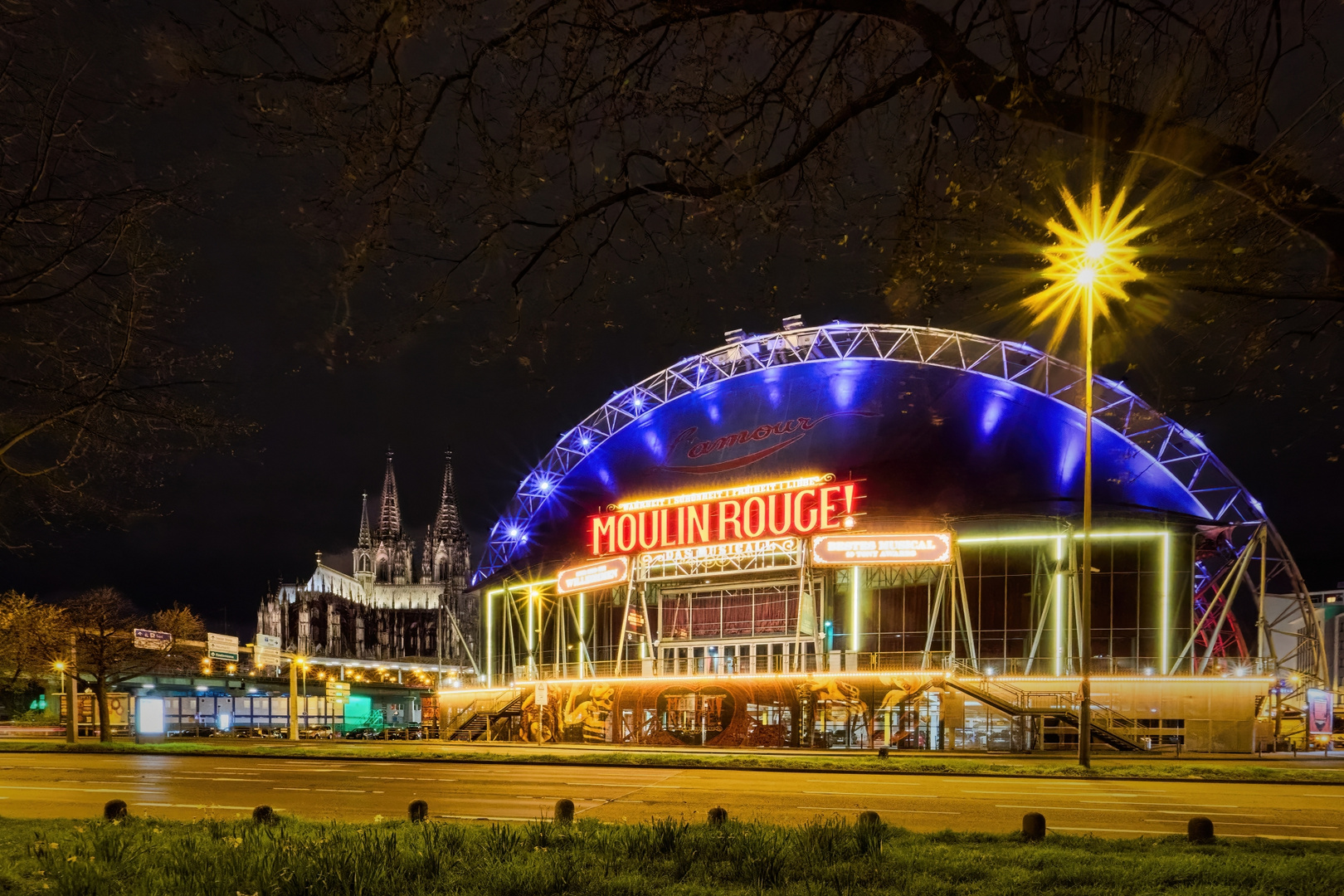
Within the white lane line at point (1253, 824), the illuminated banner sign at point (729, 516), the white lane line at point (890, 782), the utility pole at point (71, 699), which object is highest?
the illuminated banner sign at point (729, 516)

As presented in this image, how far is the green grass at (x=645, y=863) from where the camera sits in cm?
767

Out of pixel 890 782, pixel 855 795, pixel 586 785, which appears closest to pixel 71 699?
pixel 586 785

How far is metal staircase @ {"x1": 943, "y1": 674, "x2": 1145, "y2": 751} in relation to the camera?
3597cm

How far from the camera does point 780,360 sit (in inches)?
2227

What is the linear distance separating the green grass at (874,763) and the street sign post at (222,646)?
1231 cm

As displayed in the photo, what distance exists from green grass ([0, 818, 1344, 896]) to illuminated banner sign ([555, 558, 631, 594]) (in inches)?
1465

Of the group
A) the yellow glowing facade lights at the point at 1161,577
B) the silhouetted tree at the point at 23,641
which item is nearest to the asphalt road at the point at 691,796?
the yellow glowing facade lights at the point at 1161,577

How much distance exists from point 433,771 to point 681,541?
67.7 feet

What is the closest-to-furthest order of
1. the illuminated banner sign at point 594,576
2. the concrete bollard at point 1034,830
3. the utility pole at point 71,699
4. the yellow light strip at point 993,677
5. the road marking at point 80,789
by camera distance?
the concrete bollard at point 1034,830 → the road marking at point 80,789 → the yellow light strip at point 993,677 → the utility pole at point 71,699 → the illuminated banner sign at point 594,576

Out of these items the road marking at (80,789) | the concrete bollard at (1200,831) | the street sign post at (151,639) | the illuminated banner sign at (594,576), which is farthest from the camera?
the illuminated banner sign at (594,576)

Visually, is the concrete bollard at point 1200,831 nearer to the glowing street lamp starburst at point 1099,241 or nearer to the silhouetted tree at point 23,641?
the glowing street lamp starburst at point 1099,241

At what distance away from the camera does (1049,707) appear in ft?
131

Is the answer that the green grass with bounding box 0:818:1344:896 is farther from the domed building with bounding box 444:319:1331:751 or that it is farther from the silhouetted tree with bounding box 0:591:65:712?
the silhouetted tree with bounding box 0:591:65:712

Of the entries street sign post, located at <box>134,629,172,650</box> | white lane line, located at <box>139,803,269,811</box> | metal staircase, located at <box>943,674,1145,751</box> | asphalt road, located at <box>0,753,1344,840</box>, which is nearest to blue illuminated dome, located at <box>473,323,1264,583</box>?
metal staircase, located at <box>943,674,1145,751</box>
